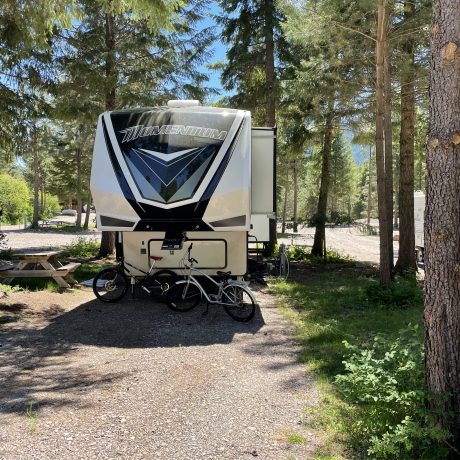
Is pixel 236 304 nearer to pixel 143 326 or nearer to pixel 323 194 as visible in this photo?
pixel 143 326

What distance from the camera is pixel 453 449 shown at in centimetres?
292

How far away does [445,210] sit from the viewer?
3.05 m

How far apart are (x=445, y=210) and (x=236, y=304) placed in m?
4.65

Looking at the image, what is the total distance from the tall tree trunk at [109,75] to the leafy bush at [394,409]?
11394 millimetres

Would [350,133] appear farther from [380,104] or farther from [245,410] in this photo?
[245,410]

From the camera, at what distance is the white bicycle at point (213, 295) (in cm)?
734

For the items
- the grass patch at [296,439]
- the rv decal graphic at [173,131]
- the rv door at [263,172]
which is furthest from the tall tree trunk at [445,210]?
the rv door at [263,172]

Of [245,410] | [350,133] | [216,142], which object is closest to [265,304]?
[216,142]

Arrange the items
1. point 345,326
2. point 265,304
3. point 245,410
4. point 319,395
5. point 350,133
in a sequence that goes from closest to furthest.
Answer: point 245,410 < point 319,395 < point 345,326 < point 265,304 < point 350,133

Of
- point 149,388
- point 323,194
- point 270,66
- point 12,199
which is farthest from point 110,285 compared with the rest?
point 12,199

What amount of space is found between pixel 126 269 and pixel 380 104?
18.8ft

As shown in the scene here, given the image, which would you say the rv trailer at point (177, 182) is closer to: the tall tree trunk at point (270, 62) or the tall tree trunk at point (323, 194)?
the tall tree trunk at point (270, 62)

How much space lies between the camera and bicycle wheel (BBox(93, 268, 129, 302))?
334 inches

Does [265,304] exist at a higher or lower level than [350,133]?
lower
